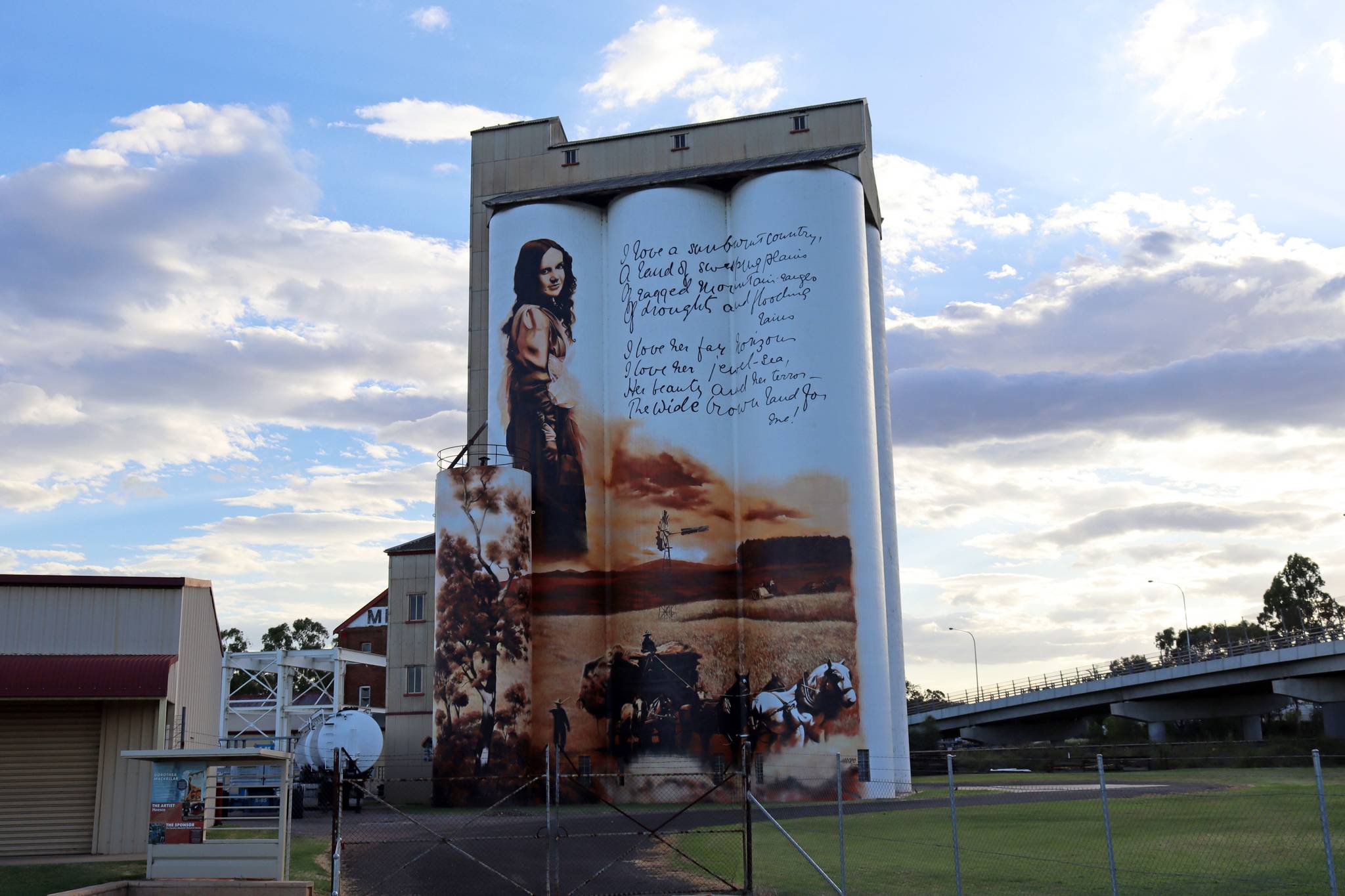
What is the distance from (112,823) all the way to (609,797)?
982 inches

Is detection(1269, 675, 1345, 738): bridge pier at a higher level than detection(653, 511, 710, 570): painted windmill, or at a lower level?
lower

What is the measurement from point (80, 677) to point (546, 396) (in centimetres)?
2763

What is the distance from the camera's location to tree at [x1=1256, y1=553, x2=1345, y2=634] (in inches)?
4879

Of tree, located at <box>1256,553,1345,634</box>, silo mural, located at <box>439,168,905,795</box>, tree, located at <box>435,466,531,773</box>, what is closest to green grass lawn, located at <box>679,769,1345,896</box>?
silo mural, located at <box>439,168,905,795</box>

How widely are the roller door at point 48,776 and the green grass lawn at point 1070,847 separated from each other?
49.0 feet

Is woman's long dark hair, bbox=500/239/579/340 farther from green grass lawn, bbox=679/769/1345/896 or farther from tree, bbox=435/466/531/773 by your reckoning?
green grass lawn, bbox=679/769/1345/896

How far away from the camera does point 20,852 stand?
2850 centimetres

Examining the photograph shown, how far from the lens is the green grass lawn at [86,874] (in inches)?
861

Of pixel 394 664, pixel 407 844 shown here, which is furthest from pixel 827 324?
pixel 407 844

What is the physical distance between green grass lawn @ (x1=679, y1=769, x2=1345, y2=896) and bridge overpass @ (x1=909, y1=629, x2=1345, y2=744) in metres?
34.2

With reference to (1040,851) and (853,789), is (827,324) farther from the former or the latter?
(1040,851)

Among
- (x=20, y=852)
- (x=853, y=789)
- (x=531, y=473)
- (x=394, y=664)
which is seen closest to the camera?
(x=20, y=852)

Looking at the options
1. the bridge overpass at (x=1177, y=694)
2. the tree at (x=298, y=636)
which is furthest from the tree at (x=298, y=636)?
the bridge overpass at (x=1177, y=694)

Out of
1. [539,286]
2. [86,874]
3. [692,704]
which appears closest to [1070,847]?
[86,874]
